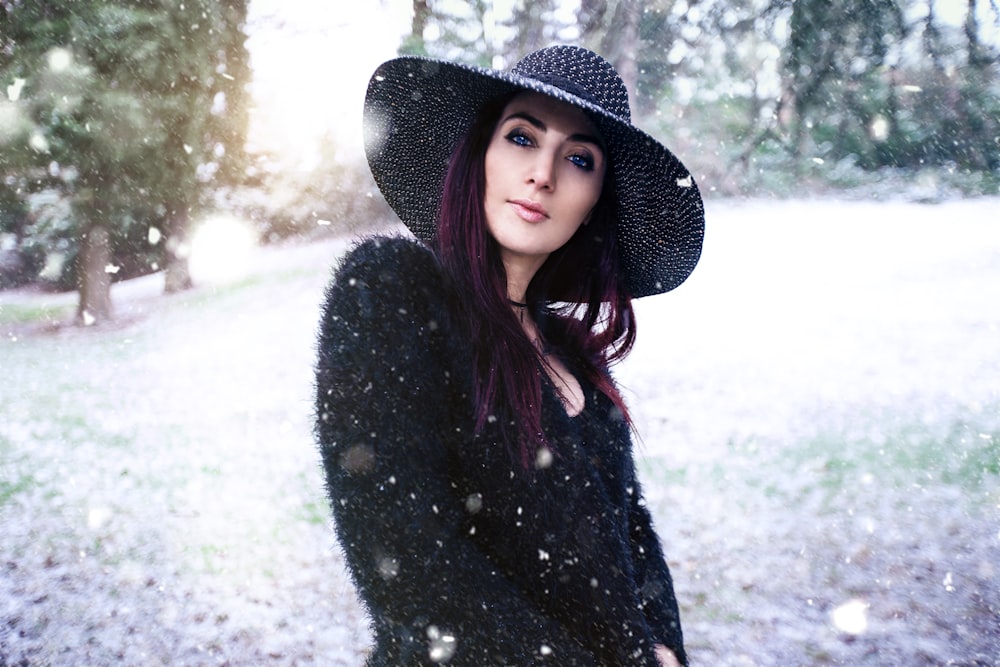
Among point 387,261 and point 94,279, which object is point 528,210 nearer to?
point 387,261

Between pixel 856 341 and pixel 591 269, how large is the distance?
4.26 metres

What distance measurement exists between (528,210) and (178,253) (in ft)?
20.8

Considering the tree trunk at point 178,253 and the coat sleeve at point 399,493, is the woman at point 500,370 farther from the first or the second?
the tree trunk at point 178,253

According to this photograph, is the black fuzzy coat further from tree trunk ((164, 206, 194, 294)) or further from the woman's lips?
tree trunk ((164, 206, 194, 294))

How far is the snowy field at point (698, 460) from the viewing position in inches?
111

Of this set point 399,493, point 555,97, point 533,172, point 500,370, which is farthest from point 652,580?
point 555,97

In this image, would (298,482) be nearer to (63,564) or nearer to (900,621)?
(63,564)

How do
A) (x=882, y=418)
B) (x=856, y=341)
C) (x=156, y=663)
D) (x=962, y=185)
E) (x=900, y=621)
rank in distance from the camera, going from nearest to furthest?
(x=156, y=663)
(x=900, y=621)
(x=882, y=418)
(x=856, y=341)
(x=962, y=185)

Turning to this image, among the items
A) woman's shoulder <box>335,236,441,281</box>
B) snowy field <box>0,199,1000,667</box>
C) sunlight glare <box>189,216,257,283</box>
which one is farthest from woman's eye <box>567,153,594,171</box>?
sunlight glare <box>189,216,257,283</box>

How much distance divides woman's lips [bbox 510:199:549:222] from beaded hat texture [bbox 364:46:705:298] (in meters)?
0.19

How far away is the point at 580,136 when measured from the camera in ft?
4.16

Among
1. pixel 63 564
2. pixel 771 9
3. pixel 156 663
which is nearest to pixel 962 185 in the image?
pixel 771 9

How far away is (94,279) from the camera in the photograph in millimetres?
5887

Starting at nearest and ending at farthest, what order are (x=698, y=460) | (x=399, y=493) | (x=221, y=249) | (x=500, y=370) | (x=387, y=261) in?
1. (x=399, y=493)
2. (x=387, y=261)
3. (x=500, y=370)
4. (x=698, y=460)
5. (x=221, y=249)
